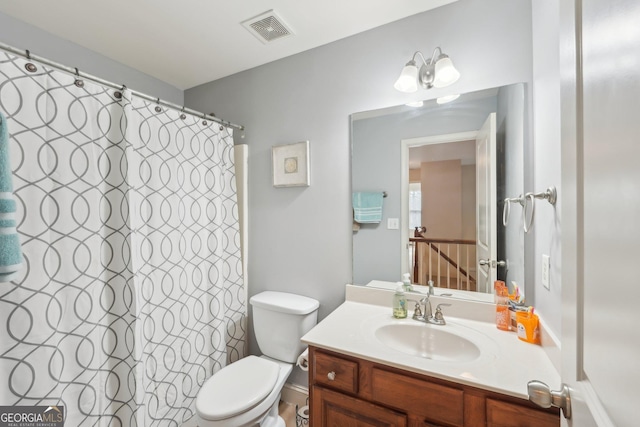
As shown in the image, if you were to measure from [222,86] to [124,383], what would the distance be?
2064 millimetres

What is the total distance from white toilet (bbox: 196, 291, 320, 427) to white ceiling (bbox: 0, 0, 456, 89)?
1.67 meters

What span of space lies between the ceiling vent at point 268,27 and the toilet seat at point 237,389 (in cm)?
197

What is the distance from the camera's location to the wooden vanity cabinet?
2.79 ft

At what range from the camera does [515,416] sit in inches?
33.0

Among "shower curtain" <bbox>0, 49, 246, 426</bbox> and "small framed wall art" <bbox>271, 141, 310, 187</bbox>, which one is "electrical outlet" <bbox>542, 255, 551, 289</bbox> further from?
"shower curtain" <bbox>0, 49, 246, 426</bbox>

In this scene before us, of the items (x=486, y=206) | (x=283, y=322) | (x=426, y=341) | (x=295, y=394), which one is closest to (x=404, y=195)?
(x=486, y=206)

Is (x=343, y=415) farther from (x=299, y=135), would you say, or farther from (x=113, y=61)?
(x=113, y=61)

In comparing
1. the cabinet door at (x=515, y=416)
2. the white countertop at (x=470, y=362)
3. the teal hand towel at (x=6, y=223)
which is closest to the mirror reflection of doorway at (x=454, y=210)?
the white countertop at (x=470, y=362)

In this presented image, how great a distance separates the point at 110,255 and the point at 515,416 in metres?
1.76

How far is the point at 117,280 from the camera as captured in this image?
133cm

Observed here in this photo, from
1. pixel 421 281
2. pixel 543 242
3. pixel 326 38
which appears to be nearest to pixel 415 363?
pixel 421 281

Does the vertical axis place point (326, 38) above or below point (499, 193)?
above

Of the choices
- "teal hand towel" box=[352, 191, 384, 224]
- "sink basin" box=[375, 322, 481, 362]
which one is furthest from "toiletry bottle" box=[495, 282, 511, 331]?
"teal hand towel" box=[352, 191, 384, 224]

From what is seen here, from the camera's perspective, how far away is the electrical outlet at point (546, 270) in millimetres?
1011
